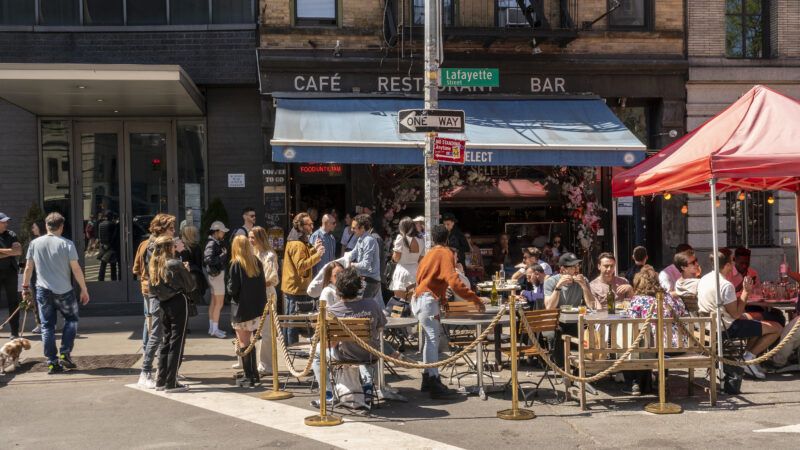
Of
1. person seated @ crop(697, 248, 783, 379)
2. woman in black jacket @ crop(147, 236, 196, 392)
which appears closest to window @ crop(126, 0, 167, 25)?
woman in black jacket @ crop(147, 236, 196, 392)

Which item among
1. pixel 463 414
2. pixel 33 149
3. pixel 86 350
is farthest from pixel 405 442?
pixel 33 149

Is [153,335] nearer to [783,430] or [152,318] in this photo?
[152,318]

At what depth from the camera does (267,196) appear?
1441cm

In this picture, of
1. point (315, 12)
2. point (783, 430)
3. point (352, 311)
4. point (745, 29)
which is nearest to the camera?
point (783, 430)

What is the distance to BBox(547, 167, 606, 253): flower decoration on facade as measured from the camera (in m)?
15.2

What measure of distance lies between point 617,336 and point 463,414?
5.91 feet

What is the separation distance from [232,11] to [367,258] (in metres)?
6.56

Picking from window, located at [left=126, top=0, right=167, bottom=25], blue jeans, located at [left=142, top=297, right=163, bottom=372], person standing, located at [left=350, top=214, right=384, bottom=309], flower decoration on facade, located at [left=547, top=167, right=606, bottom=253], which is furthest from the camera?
flower decoration on facade, located at [left=547, top=167, right=606, bottom=253]

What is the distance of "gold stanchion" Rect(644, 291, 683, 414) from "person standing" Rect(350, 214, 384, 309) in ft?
12.8

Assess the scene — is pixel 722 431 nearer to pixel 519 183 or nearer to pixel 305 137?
pixel 305 137

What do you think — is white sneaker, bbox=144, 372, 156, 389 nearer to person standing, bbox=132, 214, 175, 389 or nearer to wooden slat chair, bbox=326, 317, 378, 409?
person standing, bbox=132, 214, 175, 389

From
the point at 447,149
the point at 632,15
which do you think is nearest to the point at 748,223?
the point at 632,15

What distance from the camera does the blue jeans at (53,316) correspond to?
951cm

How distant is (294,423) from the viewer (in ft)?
24.1
